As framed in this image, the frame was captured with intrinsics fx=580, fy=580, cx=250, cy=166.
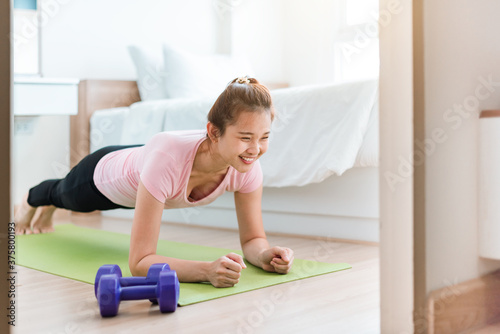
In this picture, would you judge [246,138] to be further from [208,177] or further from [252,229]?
[252,229]

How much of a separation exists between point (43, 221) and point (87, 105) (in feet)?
3.54

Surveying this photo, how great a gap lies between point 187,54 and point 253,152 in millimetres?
2312

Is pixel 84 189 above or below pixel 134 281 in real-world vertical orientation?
above

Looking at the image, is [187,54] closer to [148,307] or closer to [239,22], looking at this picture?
[239,22]

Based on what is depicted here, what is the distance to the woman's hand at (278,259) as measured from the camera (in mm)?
1756

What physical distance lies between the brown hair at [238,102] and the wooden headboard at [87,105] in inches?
89.0

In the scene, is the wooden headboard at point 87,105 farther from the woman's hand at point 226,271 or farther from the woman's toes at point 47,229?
the woman's hand at point 226,271

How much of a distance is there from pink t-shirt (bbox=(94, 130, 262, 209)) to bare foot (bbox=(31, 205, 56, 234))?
768 millimetres

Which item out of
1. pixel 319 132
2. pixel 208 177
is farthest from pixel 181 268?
pixel 319 132

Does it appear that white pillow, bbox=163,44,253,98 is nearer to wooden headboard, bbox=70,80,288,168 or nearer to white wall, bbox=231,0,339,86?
wooden headboard, bbox=70,80,288,168

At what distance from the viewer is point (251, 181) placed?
190 centimetres

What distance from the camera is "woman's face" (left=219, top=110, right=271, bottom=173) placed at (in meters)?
1.60

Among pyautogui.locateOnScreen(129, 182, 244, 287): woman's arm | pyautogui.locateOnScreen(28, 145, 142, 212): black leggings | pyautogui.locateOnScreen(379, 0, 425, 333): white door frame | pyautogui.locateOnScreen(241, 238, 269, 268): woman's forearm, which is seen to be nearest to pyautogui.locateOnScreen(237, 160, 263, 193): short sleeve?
pyautogui.locateOnScreen(241, 238, 269, 268): woman's forearm

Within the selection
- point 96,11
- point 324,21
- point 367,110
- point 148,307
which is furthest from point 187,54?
point 148,307
